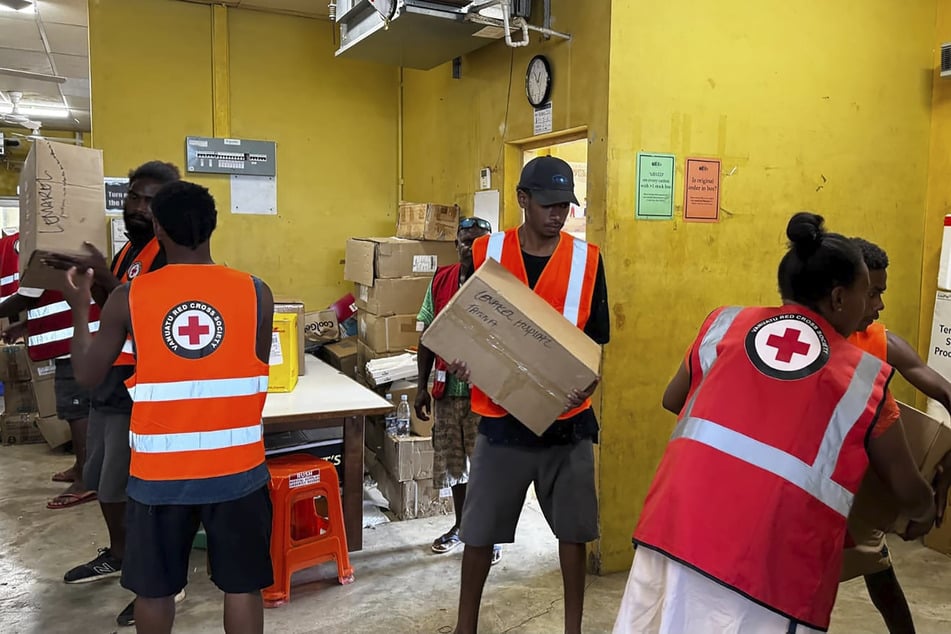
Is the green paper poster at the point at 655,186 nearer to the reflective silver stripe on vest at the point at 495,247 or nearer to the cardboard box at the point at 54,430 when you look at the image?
the reflective silver stripe on vest at the point at 495,247

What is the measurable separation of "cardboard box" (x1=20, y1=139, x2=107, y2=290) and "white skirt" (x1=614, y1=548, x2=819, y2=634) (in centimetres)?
195

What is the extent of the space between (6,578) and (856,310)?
11.5 feet

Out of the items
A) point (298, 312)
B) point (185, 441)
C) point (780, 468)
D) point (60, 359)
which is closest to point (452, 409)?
point (298, 312)

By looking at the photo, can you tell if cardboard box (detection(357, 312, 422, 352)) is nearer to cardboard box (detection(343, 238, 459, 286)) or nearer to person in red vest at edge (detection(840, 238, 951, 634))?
cardboard box (detection(343, 238, 459, 286))

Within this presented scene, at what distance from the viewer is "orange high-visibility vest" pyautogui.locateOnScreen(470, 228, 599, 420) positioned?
2.21 metres

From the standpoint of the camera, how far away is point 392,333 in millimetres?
4277

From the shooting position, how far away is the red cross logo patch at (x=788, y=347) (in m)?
1.40

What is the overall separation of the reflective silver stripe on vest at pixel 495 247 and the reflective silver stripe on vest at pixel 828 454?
1025 millimetres

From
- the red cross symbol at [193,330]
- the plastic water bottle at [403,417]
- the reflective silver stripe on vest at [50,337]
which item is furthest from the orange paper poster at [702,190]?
the reflective silver stripe on vest at [50,337]

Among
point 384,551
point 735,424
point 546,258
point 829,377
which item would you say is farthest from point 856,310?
point 384,551

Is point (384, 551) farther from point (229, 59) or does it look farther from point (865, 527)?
point (229, 59)

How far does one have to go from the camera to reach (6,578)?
3.17 meters

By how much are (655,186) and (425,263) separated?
64.7 inches

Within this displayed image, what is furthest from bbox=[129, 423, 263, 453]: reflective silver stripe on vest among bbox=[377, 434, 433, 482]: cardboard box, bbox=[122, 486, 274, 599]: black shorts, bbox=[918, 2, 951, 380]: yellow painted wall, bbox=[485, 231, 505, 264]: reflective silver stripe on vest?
bbox=[918, 2, 951, 380]: yellow painted wall
